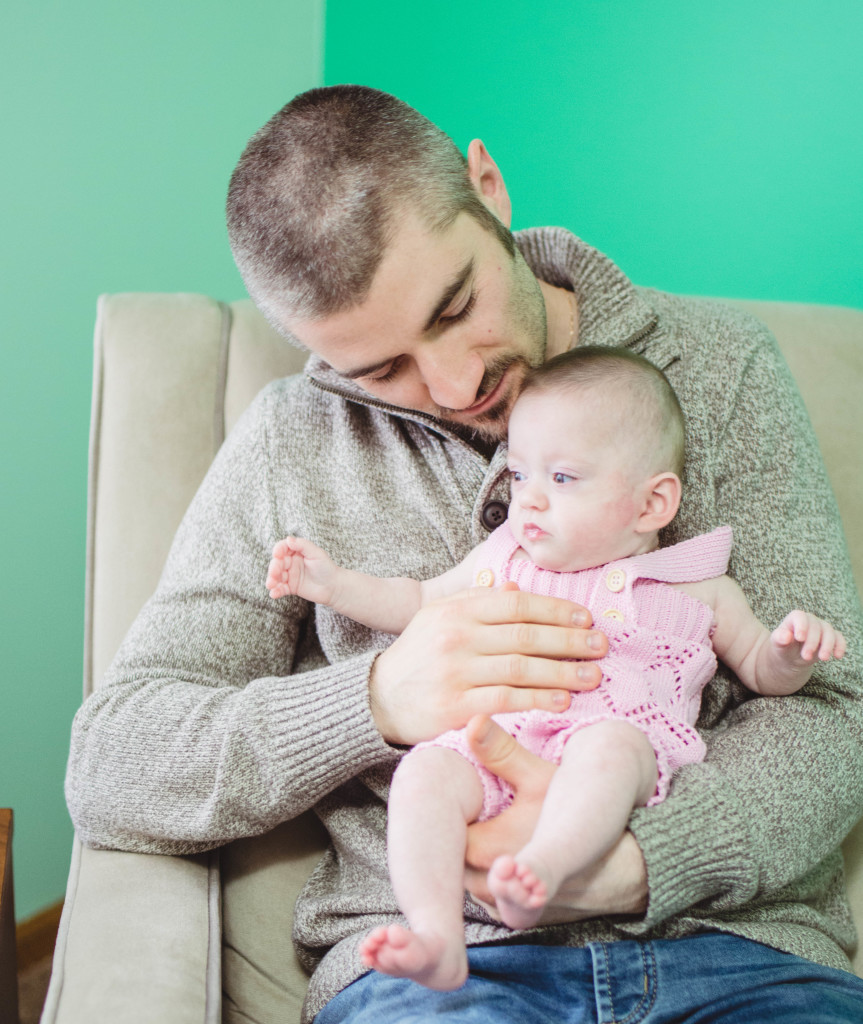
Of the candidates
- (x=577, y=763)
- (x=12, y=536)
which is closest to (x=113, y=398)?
(x=12, y=536)

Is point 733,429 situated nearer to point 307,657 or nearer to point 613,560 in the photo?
point 613,560

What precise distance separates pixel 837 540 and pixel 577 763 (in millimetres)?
518

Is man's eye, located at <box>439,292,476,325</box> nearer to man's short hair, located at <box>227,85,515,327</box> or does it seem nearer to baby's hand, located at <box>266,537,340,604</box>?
man's short hair, located at <box>227,85,515,327</box>

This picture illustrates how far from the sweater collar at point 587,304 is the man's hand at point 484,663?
0.32 m

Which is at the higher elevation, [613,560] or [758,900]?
[613,560]

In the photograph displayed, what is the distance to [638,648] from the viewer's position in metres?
1.00

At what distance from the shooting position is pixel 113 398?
144 cm

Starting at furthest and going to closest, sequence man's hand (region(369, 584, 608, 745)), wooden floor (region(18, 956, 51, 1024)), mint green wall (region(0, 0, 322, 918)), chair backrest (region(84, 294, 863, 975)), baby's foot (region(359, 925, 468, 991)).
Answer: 1. wooden floor (region(18, 956, 51, 1024))
2. mint green wall (region(0, 0, 322, 918))
3. chair backrest (region(84, 294, 863, 975))
4. man's hand (region(369, 584, 608, 745))
5. baby's foot (region(359, 925, 468, 991))

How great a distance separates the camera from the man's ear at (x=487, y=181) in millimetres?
1229

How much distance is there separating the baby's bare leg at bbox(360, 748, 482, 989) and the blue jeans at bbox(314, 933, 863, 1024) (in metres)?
0.11

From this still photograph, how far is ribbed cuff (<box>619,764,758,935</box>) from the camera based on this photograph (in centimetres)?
89

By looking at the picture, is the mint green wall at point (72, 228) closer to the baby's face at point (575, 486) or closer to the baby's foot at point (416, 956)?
the baby's face at point (575, 486)

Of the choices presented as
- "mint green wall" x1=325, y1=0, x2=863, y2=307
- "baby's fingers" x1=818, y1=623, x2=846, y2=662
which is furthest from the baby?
"mint green wall" x1=325, y1=0, x2=863, y2=307

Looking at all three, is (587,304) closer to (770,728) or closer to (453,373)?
(453,373)
